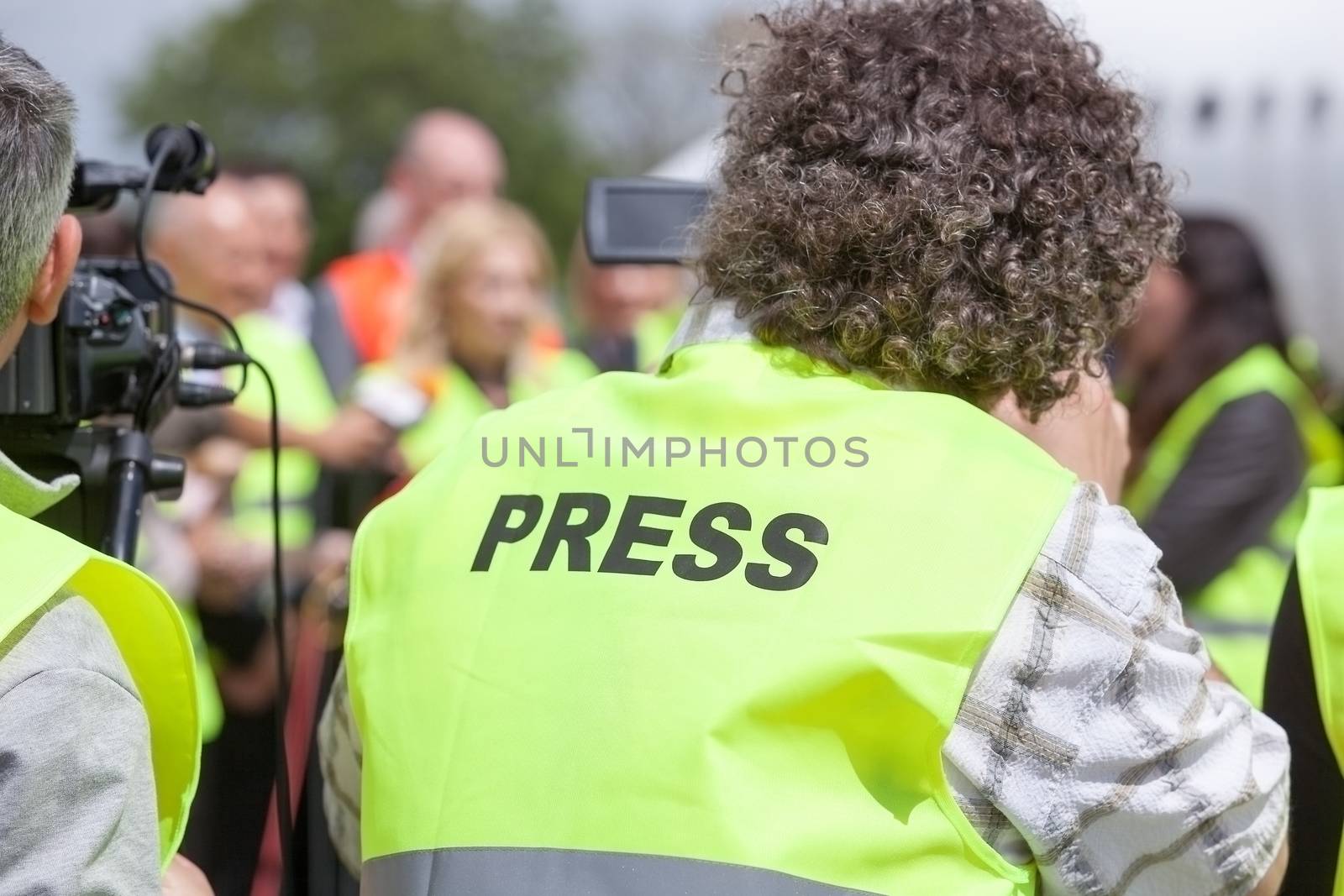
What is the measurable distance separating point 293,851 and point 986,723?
32.7 inches

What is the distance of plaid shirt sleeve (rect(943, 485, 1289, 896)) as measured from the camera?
1279 millimetres

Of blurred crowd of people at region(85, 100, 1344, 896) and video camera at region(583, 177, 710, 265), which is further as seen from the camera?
blurred crowd of people at region(85, 100, 1344, 896)

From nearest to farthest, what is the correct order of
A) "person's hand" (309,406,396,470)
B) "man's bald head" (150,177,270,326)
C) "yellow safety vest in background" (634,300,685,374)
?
1. "person's hand" (309,406,396,470)
2. "man's bald head" (150,177,270,326)
3. "yellow safety vest in background" (634,300,685,374)

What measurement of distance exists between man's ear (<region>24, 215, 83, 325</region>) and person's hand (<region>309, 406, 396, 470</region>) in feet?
8.84

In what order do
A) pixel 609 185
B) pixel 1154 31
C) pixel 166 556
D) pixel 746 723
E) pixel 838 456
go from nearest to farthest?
pixel 746 723 → pixel 838 456 → pixel 609 185 → pixel 166 556 → pixel 1154 31

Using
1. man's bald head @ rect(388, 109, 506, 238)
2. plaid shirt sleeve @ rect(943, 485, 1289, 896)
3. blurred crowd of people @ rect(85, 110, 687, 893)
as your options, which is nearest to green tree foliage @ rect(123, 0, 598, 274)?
man's bald head @ rect(388, 109, 506, 238)

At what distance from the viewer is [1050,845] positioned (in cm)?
129

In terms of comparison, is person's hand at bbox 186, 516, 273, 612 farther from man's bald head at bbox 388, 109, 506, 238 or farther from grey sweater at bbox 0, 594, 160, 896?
grey sweater at bbox 0, 594, 160, 896

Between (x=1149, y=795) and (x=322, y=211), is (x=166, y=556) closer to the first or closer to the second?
(x=1149, y=795)

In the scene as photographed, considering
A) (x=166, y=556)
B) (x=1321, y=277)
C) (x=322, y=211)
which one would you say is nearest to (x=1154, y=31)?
(x=1321, y=277)

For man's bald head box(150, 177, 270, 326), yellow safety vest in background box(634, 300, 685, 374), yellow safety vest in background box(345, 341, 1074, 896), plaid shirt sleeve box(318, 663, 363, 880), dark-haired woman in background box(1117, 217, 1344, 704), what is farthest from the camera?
yellow safety vest in background box(634, 300, 685, 374)

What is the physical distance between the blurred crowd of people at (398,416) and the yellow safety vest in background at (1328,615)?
1.23m

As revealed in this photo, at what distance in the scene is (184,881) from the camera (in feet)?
4.86

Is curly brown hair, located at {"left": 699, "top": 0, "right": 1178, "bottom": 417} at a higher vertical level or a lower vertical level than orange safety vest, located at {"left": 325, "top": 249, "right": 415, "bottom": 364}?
higher
